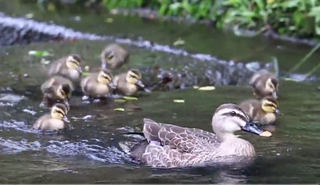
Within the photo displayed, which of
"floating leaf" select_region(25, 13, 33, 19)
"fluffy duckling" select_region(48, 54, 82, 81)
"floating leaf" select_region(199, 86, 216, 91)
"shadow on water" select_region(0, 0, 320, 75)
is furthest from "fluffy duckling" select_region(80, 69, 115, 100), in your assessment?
"floating leaf" select_region(25, 13, 33, 19)

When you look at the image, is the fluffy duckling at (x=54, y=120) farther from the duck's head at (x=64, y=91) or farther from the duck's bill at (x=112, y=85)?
the duck's bill at (x=112, y=85)

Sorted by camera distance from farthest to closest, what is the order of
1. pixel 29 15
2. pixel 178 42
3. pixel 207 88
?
pixel 29 15, pixel 178 42, pixel 207 88

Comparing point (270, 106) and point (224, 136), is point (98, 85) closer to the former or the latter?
point (270, 106)

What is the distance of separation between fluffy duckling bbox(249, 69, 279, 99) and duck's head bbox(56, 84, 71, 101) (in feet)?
7.41

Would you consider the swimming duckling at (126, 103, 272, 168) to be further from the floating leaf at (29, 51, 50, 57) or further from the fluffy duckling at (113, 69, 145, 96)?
the floating leaf at (29, 51, 50, 57)

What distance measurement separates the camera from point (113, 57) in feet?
34.9

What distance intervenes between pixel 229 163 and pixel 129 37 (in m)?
6.87

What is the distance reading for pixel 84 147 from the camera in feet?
22.2

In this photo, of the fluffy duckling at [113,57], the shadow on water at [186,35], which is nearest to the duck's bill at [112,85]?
the fluffy duckling at [113,57]

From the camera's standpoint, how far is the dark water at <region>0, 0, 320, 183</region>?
589 cm

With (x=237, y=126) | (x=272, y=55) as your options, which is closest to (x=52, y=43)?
(x=272, y=55)

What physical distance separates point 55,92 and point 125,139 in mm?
1847

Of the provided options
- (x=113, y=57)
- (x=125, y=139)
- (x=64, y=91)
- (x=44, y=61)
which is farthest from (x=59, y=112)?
(x=44, y=61)

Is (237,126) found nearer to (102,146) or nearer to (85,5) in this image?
(102,146)
